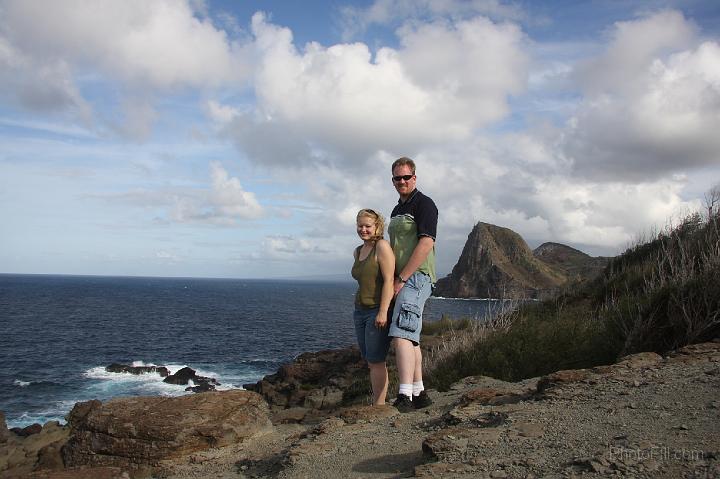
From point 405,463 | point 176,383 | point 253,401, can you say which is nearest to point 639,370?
point 405,463

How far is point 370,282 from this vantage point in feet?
16.7

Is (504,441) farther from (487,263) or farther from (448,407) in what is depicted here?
(487,263)

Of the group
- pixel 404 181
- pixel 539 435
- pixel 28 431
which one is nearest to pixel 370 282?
pixel 404 181

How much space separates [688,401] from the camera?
12.0 ft

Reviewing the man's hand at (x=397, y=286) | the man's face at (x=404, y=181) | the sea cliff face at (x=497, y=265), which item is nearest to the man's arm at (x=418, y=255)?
the man's hand at (x=397, y=286)

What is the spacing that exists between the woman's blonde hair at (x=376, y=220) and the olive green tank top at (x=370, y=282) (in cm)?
16

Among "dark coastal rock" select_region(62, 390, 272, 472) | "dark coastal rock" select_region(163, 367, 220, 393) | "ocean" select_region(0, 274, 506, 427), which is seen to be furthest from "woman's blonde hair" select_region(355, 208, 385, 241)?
"dark coastal rock" select_region(163, 367, 220, 393)

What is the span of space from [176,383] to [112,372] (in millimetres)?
5001

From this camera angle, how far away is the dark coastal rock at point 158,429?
5.46m

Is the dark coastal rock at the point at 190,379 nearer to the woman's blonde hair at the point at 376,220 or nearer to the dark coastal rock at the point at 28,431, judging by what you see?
the dark coastal rock at the point at 28,431

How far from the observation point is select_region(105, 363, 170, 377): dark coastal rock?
28.6 meters

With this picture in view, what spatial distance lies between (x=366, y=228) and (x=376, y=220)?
0.52ft

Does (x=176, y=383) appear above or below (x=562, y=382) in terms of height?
below

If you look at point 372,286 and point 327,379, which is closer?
point 372,286
